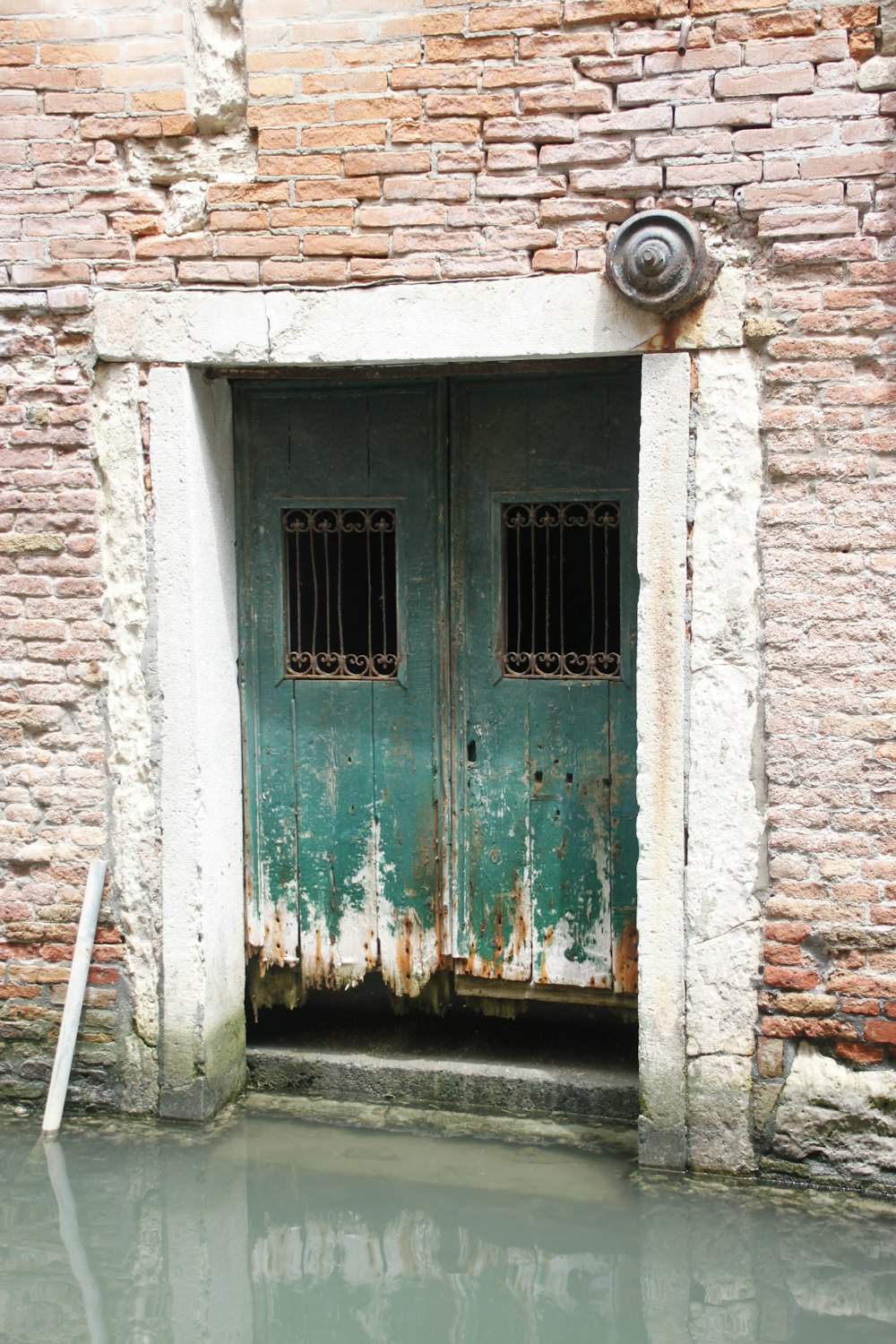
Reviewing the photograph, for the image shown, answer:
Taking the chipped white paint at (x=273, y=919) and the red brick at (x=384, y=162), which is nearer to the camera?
the red brick at (x=384, y=162)

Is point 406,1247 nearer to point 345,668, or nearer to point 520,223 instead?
point 345,668

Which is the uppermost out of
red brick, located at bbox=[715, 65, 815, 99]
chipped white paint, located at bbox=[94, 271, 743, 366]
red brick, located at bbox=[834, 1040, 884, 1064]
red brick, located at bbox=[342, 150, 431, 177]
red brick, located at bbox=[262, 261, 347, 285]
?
red brick, located at bbox=[715, 65, 815, 99]

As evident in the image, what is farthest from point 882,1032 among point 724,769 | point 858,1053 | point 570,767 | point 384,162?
point 384,162

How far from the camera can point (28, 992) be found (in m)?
4.28

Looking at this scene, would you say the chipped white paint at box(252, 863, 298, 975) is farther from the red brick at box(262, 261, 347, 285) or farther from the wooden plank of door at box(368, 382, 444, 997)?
the red brick at box(262, 261, 347, 285)

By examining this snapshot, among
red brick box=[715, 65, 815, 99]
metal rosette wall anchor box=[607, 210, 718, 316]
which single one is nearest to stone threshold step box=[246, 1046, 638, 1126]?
metal rosette wall anchor box=[607, 210, 718, 316]

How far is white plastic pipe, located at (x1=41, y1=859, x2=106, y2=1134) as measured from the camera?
4.16 meters

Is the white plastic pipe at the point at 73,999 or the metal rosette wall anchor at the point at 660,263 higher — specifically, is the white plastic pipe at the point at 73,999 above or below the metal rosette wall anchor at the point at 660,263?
below

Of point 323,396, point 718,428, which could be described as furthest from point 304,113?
point 718,428

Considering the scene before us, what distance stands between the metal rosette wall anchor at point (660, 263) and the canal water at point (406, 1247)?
266 cm

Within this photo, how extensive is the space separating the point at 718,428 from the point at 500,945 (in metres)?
1.93

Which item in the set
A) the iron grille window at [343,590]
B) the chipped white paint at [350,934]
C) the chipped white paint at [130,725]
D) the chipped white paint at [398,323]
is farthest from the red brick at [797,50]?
the chipped white paint at [350,934]

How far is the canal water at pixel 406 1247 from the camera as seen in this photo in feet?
10.6

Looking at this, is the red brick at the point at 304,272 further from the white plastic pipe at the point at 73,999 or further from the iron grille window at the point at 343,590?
the white plastic pipe at the point at 73,999
